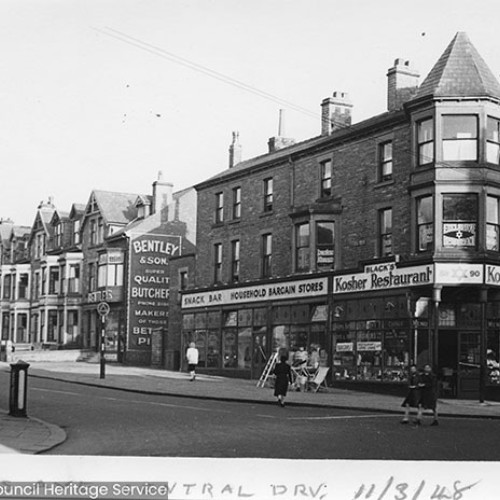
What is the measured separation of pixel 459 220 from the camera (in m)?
21.3

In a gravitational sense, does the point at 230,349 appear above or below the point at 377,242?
below

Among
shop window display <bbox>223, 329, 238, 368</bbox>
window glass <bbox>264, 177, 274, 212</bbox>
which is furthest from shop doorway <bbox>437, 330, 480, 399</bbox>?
shop window display <bbox>223, 329, 238, 368</bbox>

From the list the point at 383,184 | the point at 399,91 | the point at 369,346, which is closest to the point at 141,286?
the point at 369,346

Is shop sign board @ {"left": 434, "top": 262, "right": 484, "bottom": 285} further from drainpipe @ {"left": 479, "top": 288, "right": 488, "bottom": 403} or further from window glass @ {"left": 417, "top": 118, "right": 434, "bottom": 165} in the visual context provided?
window glass @ {"left": 417, "top": 118, "right": 434, "bottom": 165}

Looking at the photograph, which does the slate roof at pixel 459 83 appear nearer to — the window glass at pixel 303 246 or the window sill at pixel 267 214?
the window glass at pixel 303 246

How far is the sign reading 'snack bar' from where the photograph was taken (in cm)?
2158

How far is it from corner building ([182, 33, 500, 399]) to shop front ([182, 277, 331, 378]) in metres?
0.05

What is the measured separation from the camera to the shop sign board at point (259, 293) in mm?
25531

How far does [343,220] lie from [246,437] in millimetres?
14992

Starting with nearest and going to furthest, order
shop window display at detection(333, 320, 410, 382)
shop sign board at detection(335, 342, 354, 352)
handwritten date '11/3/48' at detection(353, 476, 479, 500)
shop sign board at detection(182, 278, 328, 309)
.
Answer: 1. handwritten date '11/3/48' at detection(353, 476, 479, 500)
2. shop window display at detection(333, 320, 410, 382)
3. shop sign board at detection(335, 342, 354, 352)
4. shop sign board at detection(182, 278, 328, 309)

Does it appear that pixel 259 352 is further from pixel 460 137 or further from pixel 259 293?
pixel 460 137

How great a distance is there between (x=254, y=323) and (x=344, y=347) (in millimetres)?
4521

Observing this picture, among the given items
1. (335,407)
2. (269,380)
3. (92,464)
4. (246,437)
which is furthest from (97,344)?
(92,464)

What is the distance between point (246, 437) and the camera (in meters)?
10.5
